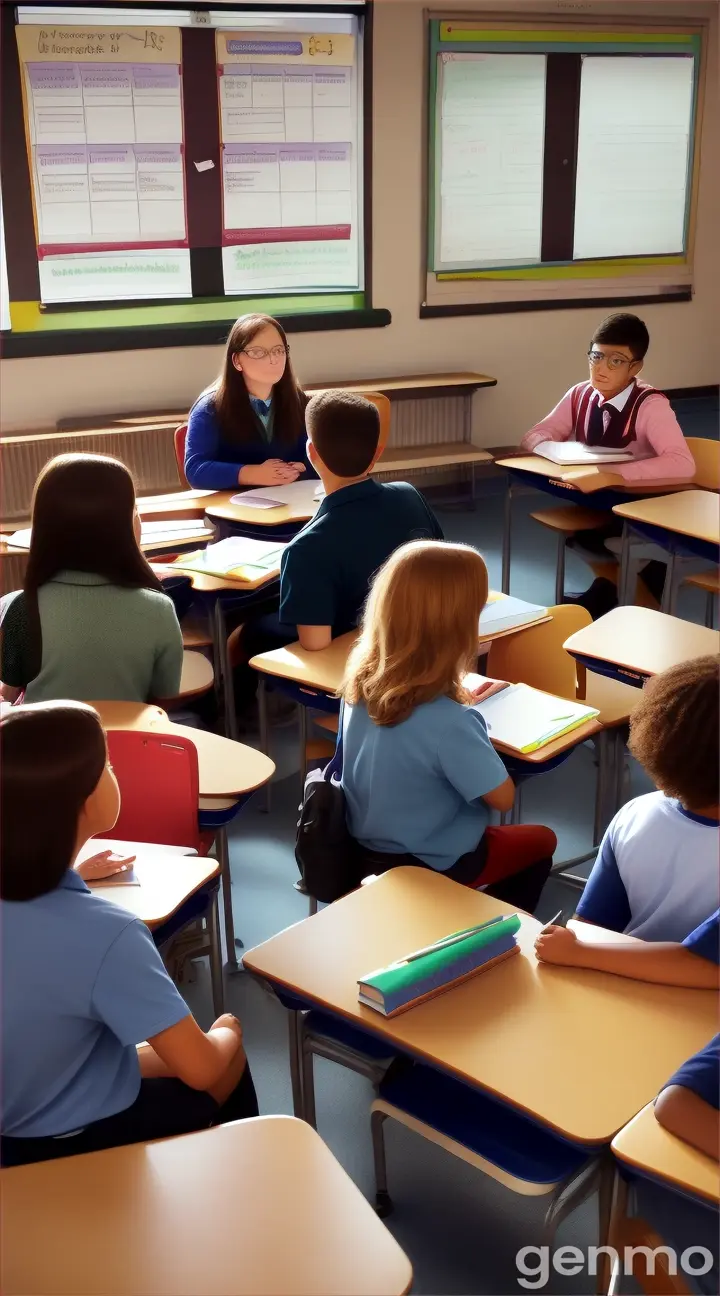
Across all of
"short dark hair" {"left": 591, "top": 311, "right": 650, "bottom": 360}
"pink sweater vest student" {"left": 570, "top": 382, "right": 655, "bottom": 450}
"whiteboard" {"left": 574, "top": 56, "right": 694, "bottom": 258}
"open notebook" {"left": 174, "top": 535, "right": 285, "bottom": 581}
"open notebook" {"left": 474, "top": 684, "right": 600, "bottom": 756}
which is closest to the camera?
"open notebook" {"left": 474, "top": 684, "right": 600, "bottom": 756}

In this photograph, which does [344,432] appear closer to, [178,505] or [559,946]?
[178,505]

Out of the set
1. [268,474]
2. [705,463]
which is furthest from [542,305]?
[268,474]

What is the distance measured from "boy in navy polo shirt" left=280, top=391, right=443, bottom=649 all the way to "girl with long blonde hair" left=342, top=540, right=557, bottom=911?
0.70 m

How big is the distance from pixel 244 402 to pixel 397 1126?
266 cm

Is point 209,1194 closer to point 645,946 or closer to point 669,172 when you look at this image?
point 645,946

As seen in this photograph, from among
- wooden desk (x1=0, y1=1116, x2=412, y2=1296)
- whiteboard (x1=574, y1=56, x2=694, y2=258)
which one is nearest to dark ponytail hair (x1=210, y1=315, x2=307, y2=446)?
wooden desk (x1=0, y1=1116, x2=412, y2=1296)

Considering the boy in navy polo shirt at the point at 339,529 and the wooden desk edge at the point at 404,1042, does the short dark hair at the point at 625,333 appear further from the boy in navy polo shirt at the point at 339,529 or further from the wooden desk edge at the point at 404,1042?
the wooden desk edge at the point at 404,1042

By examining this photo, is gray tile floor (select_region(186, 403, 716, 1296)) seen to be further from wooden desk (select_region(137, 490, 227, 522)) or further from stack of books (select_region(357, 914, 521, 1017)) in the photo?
wooden desk (select_region(137, 490, 227, 522))

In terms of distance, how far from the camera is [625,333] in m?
4.45

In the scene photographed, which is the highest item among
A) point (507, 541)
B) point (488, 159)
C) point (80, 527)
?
point (488, 159)

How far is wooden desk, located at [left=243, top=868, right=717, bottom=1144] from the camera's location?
61.6 inches

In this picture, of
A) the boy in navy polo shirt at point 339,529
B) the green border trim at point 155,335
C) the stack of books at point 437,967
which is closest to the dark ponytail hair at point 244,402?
the boy in navy polo shirt at point 339,529

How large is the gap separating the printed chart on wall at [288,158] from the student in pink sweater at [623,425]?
2063mm

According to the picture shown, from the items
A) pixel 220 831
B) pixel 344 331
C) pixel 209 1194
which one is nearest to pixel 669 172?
pixel 344 331
